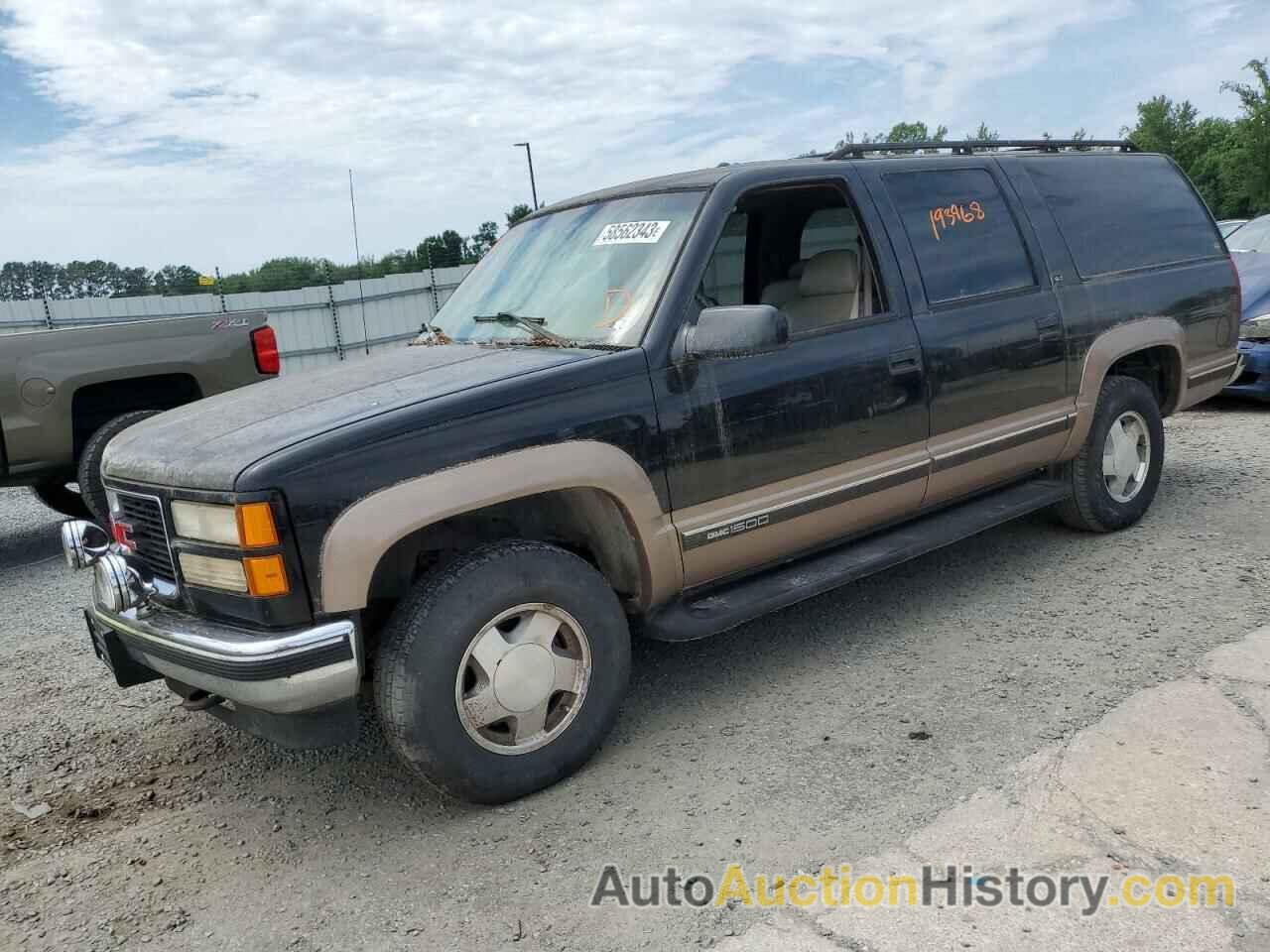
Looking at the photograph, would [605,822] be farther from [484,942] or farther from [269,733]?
[269,733]

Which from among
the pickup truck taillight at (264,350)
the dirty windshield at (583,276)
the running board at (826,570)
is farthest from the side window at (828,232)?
the pickup truck taillight at (264,350)

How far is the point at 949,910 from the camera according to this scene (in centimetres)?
246

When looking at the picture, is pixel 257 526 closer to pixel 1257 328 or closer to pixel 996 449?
pixel 996 449

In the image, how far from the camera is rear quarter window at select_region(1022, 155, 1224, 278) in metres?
4.80

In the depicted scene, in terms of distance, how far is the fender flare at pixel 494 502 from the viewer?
2.80 metres

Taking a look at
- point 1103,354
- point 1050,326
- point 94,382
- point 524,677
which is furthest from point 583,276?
point 94,382

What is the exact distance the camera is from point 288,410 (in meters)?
3.19

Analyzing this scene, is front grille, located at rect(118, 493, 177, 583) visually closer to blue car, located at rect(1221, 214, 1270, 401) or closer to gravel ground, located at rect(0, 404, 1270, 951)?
gravel ground, located at rect(0, 404, 1270, 951)

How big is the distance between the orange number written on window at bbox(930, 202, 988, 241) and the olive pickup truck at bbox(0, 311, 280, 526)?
462 centimetres

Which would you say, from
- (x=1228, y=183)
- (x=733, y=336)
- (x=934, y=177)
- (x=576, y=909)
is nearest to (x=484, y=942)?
(x=576, y=909)

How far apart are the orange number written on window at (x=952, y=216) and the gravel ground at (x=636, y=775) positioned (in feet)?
5.22

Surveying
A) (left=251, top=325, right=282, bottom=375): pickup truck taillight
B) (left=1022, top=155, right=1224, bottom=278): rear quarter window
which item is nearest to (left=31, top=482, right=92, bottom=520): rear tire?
(left=251, top=325, right=282, bottom=375): pickup truck taillight

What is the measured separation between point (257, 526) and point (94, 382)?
174 inches

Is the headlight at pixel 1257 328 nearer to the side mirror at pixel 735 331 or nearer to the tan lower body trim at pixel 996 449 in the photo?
the tan lower body trim at pixel 996 449
